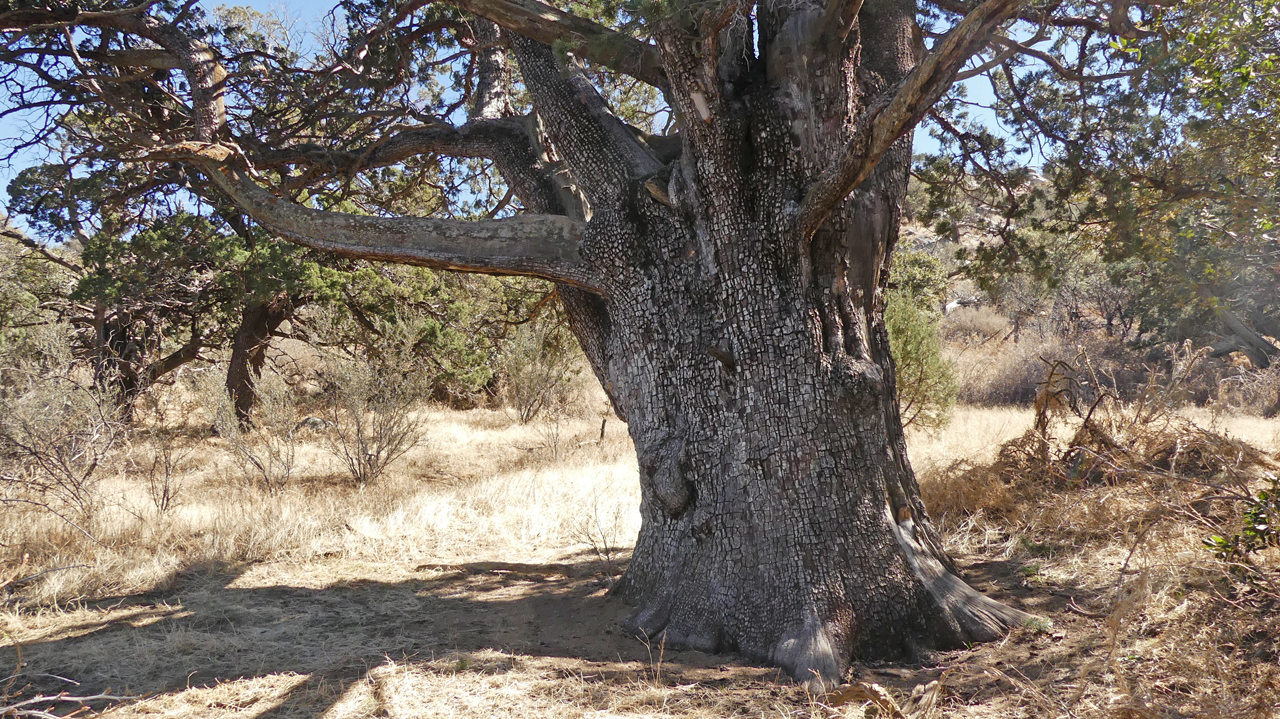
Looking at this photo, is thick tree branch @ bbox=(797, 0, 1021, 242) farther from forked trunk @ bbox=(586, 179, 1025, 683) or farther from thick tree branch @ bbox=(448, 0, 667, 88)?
thick tree branch @ bbox=(448, 0, 667, 88)

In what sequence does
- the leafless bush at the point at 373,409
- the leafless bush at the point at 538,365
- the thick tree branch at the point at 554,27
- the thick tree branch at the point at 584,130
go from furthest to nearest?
the leafless bush at the point at 538,365 → the leafless bush at the point at 373,409 → the thick tree branch at the point at 584,130 → the thick tree branch at the point at 554,27

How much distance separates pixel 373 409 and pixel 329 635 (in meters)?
5.56

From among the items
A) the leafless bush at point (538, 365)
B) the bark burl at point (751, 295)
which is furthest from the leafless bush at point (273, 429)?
the leafless bush at point (538, 365)

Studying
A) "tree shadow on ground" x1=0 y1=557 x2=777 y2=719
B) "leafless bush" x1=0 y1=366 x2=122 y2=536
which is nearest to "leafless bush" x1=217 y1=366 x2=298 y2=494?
"leafless bush" x1=0 y1=366 x2=122 y2=536

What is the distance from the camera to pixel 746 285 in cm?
416

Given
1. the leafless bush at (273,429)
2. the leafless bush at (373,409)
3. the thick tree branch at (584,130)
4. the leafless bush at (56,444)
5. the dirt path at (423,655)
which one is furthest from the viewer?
the leafless bush at (373,409)

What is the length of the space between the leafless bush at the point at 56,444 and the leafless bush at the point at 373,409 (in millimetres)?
2650

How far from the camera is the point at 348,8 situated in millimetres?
6352

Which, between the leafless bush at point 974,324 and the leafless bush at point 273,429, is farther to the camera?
the leafless bush at point 974,324

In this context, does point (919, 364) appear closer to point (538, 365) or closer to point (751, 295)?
point (538, 365)

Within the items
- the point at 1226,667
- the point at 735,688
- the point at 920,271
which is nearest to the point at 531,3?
the point at 735,688

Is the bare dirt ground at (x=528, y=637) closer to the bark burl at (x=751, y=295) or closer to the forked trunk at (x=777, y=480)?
the forked trunk at (x=777, y=480)

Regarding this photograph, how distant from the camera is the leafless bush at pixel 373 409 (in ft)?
31.4

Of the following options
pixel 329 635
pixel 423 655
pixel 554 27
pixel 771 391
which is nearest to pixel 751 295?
pixel 771 391
